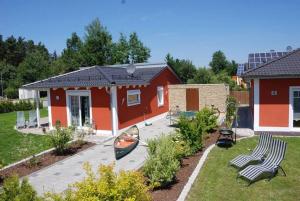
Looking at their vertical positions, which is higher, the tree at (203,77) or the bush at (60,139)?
the tree at (203,77)

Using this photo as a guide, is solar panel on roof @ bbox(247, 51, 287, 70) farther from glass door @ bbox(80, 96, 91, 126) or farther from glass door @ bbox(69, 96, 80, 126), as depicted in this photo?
glass door @ bbox(69, 96, 80, 126)

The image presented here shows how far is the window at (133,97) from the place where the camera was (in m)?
18.9

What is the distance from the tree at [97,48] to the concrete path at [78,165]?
41179 millimetres

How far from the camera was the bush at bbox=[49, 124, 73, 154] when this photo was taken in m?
13.3

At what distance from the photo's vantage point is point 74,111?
18500 millimetres

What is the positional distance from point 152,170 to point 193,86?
746 inches

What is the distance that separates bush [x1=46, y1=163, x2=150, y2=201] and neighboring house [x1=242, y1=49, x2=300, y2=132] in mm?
11260

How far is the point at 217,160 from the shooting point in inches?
433

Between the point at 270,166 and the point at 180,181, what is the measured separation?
2.90 metres

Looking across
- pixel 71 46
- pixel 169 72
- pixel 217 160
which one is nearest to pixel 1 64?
pixel 71 46

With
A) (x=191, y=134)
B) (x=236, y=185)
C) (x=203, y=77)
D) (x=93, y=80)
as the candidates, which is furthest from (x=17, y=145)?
(x=203, y=77)

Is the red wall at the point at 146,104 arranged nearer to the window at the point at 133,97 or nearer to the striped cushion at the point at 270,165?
the window at the point at 133,97

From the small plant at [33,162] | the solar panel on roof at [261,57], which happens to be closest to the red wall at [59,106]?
the small plant at [33,162]

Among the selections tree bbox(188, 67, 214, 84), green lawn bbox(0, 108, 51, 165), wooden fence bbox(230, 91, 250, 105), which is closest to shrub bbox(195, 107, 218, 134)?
green lawn bbox(0, 108, 51, 165)
